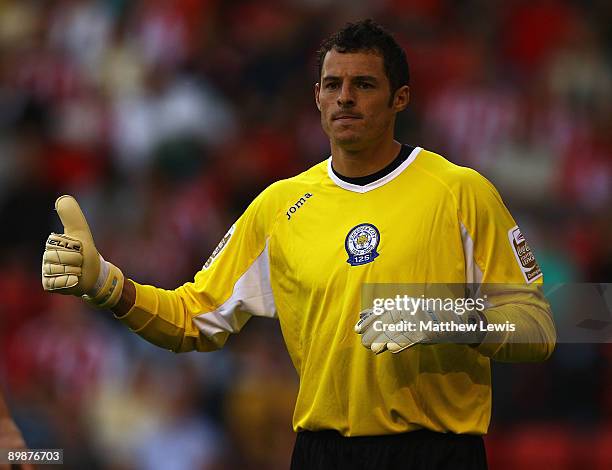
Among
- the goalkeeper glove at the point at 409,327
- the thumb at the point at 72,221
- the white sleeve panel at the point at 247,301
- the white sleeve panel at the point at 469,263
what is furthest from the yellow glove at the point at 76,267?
the white sleeve panel at the point at 469,263

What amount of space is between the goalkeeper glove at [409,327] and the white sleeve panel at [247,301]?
72 centimetres

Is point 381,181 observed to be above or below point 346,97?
below

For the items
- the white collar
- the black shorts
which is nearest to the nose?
the white collar

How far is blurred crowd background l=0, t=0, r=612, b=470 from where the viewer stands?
7695mm

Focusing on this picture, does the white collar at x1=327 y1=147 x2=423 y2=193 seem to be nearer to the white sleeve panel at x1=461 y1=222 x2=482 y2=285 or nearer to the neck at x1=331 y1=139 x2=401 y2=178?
the neck at x1=331 y1=139 x2=401 y2=178

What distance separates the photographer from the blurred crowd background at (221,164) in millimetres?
7695

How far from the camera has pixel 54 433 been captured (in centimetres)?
759

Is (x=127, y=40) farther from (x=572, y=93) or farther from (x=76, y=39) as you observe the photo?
(x=572, y=93)

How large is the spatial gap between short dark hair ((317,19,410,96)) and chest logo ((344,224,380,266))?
51cm

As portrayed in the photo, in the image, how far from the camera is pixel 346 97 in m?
4.31

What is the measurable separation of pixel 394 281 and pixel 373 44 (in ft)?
2.76

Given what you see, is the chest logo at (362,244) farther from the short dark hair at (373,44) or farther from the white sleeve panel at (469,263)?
the short dark hair at (373,44)

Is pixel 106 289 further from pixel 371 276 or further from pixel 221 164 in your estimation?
pixel 221 164

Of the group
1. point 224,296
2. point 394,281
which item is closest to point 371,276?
point 394,281
